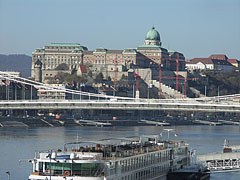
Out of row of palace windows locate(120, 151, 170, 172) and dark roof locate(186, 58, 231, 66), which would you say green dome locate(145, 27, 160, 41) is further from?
row of palace windows locate(120, 151, 170, 172)

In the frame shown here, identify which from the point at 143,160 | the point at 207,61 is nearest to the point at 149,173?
the point at 143,160

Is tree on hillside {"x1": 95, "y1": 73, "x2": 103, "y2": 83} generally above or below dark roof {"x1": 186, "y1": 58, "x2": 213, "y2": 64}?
below

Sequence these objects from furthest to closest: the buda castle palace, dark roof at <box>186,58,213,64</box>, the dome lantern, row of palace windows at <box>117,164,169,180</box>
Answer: dark roof at <box>186,58,213,64</box> < the dome lantern < the buda castle palace < row of palace windows at <box>117,164,169,180</box>

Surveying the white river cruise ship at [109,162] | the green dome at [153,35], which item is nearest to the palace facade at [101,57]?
the green dome at [153,35]

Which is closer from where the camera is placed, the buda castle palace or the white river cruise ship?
the white river cruise ship

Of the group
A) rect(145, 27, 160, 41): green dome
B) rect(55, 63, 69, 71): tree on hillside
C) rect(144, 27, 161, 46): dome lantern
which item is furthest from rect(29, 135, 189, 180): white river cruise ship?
rect(145, 27, 160, 41): green dome

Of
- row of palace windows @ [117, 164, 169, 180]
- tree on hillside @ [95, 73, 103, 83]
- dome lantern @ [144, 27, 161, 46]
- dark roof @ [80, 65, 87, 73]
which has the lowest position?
row of palace windows @ [117, 164, 169, 180]

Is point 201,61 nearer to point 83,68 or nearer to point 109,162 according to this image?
point 83,68

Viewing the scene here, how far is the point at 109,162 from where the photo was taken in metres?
31.9

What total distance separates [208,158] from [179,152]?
3787 millimetres

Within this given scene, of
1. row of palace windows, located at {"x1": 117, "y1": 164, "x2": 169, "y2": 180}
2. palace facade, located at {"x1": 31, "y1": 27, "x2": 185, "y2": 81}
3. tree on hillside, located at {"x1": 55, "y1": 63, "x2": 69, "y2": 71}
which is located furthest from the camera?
palace facade, located at {"x1": 31, "y1": 27, "x2": 185, "y2": 81}

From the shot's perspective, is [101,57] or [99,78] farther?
[101,57]

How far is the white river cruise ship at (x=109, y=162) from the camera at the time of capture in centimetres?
3109

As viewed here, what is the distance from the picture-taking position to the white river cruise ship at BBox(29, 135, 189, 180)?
3109cm
